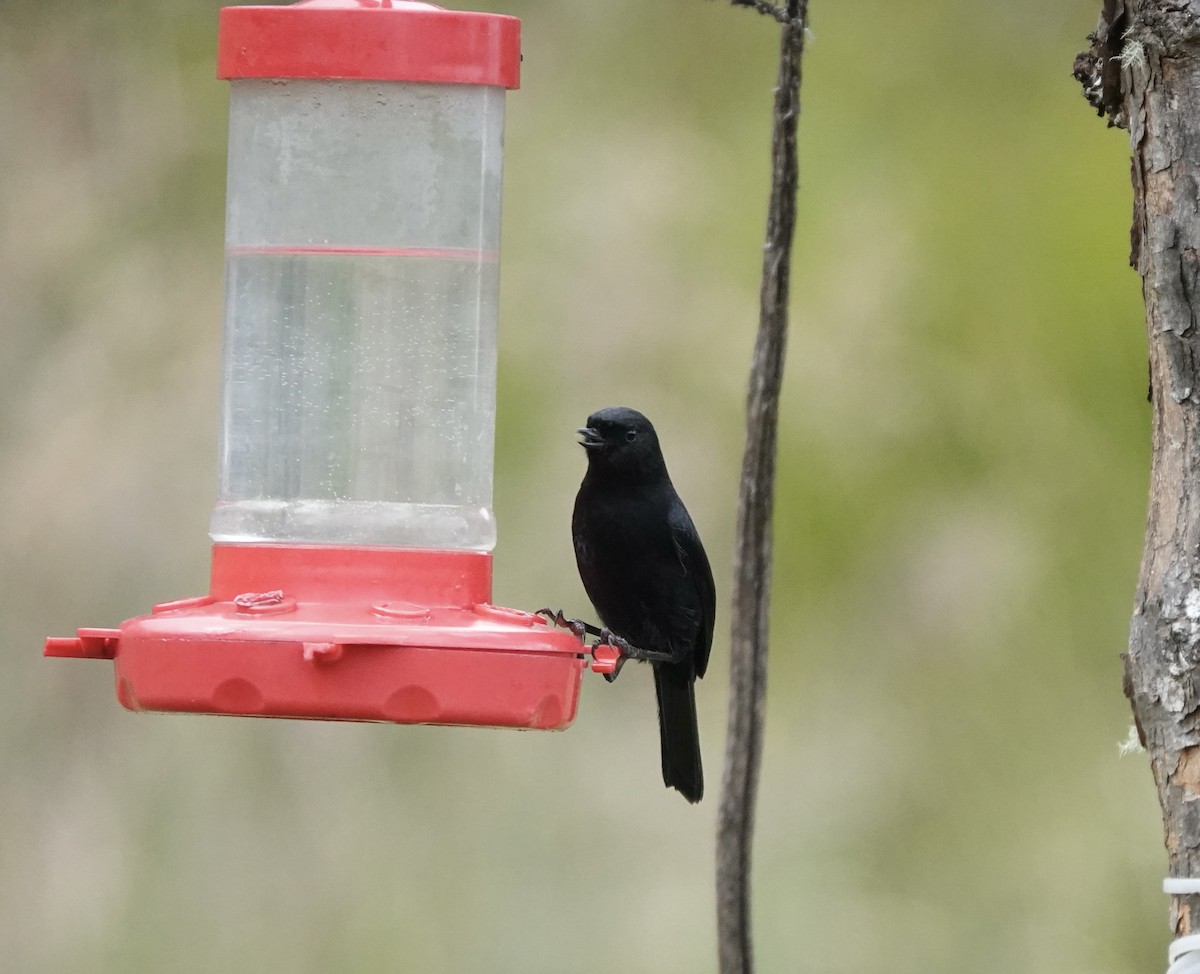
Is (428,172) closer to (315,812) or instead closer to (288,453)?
(288,453)

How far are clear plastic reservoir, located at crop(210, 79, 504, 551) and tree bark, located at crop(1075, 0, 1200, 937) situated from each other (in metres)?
1.11

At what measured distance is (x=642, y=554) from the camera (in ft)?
12.6

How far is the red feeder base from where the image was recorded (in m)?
2.34

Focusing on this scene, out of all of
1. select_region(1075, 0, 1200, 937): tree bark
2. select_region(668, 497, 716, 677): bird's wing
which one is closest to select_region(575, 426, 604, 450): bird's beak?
select_region(668, 497, 716, 677): bird's wing

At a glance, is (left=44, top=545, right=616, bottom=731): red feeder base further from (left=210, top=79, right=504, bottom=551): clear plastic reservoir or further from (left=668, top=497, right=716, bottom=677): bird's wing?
(left=668, top=497, right=716, bottom=677): bird's wing

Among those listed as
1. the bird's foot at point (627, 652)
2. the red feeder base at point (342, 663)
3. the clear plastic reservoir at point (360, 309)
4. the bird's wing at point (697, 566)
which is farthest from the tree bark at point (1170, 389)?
the bird's wing at point (697, 566)

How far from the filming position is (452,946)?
5.20 m

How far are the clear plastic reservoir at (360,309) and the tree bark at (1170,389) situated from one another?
1.11 m

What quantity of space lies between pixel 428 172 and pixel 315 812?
2.98 meters

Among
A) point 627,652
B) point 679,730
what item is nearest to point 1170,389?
point 627,652

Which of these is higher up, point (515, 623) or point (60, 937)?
point (515, 623)

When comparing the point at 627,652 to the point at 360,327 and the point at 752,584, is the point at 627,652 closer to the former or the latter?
the point at 360,327

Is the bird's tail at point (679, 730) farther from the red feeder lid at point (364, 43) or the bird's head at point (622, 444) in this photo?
the red feeder lid at point (364, 43)

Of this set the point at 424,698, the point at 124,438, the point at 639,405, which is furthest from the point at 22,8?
the point at 424,698
